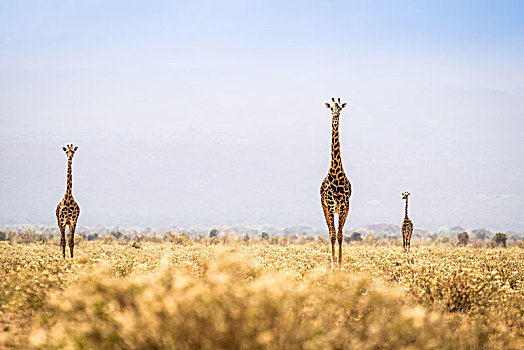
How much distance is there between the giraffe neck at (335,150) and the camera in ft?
53.5

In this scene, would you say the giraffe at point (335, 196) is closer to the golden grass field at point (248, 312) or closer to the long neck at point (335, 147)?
the long neck at point (335, 147)

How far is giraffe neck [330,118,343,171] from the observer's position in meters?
16.3

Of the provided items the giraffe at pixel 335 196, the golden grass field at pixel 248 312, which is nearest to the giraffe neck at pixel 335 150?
the giraffe at pixel 335 196

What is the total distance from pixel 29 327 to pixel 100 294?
6.04ft

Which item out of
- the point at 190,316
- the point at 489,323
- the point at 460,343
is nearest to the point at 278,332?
the point at 190,316

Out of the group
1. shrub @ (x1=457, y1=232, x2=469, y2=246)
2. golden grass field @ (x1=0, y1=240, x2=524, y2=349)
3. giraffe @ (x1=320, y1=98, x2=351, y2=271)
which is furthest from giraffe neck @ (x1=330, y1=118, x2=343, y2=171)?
shrub @ (x1=457, y1=232, x2=469, y2=246)

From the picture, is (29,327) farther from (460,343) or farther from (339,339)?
(460,343)

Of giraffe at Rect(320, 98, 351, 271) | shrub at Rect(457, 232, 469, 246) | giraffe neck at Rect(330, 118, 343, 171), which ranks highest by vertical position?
giraffe neck at Rect(330, 118, 343, 171)

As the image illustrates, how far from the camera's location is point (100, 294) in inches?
321

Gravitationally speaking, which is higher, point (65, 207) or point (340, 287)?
point (65, 207)

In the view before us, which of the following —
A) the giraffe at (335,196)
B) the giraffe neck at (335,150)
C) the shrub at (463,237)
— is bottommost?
the shrub at (463,237)

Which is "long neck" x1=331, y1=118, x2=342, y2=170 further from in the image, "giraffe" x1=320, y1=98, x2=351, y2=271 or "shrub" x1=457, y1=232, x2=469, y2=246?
"shrub" x1=457, y1=232, x2=469, y2=246

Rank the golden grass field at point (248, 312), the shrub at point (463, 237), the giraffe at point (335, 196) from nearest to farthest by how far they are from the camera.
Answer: the golden grass field at point (248, 312), the giraffe at point (335, 196), the shrub at point (463, 237)

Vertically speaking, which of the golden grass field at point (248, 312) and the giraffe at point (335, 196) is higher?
the giraffe at point (335, 196)
